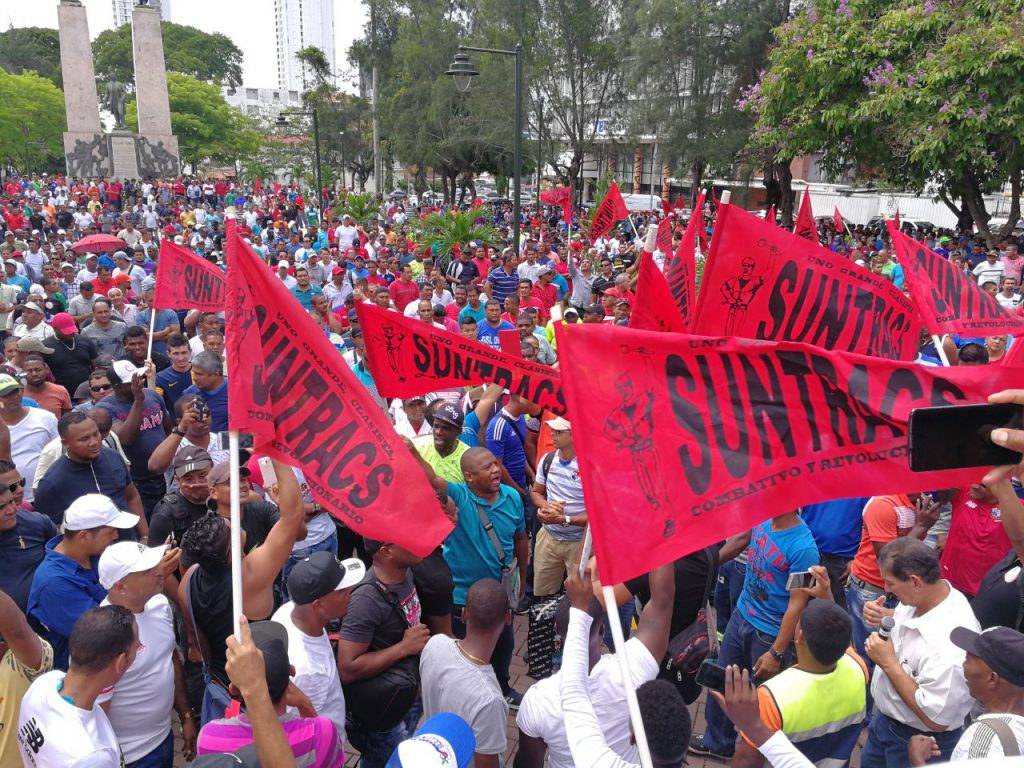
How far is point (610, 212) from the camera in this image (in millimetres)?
13953

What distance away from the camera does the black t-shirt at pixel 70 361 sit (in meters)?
8.16

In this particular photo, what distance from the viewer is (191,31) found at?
8456cm

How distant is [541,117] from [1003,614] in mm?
34981

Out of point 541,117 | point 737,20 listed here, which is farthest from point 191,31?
point 737,20

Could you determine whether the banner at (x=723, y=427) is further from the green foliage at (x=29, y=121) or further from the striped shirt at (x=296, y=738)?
the green foliage at (x=29, y=121)

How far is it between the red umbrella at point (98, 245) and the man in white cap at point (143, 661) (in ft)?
45.1

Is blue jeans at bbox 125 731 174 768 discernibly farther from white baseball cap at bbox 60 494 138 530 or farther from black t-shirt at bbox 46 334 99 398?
black t-shirt at bbox 46 334 99 398

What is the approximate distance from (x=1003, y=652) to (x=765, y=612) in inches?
61.3

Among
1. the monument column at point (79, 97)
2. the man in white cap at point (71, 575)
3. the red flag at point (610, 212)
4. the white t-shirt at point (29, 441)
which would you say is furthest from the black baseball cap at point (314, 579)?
the monument column at point (79, 97)

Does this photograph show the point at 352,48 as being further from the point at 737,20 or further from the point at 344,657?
the point at 344,657

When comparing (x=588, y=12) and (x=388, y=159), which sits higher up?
(x=588, y=12)

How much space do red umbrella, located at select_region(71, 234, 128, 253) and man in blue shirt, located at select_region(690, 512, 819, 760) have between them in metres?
14.6

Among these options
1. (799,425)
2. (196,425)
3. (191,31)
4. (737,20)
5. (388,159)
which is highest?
(191,31)

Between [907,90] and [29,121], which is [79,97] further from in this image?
[907,90]
